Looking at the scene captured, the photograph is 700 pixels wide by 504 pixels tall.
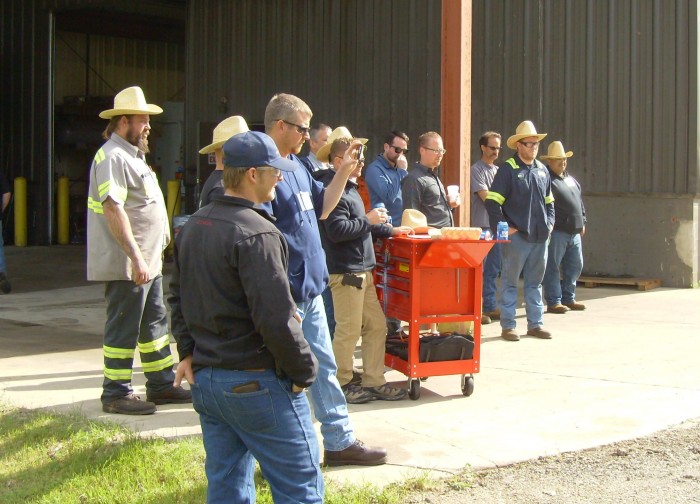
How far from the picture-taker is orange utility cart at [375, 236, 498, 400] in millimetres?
6977

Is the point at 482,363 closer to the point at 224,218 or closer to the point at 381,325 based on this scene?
the point at 381,325

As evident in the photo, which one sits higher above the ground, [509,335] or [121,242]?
[121,242]

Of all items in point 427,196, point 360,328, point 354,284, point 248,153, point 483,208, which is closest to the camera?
point 248,153

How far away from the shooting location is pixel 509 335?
9461 mm

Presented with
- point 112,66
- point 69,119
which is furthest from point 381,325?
Result: point 112,66

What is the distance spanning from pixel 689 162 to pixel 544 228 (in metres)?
4.23

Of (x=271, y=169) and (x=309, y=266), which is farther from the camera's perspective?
(x=309, y=266)

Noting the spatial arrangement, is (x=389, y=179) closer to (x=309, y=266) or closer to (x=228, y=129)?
(x=228, y=129)

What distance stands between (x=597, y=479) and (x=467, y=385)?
6.26 ft

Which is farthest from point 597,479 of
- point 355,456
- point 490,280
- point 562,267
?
point 562,267

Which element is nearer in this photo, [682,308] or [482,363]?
[482,363]

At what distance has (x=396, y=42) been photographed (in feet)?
54.4

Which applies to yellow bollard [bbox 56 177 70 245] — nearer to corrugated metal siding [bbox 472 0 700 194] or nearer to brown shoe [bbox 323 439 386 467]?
corrugated metal siding [bbox 472 0 700 194]

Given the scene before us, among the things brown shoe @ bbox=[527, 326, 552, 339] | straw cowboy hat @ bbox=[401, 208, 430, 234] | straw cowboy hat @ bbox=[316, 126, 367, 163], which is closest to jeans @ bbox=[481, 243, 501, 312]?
brown shoe @ bbox=[527, 326, 552, 339]
